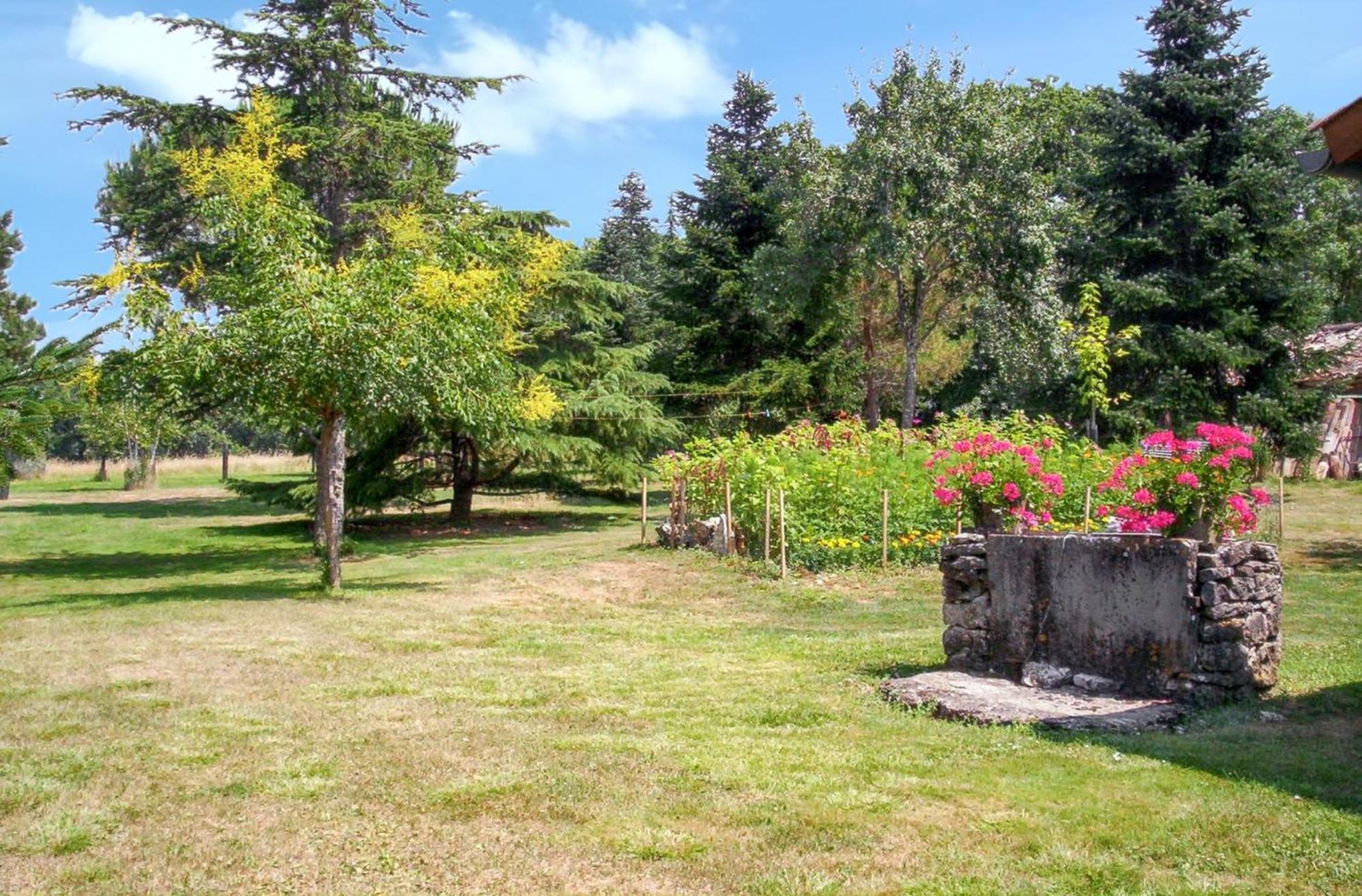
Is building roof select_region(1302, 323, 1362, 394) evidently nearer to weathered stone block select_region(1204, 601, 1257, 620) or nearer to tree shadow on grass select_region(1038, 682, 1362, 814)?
tree shadow on grass select_region(1038, 682, 1362, 814)

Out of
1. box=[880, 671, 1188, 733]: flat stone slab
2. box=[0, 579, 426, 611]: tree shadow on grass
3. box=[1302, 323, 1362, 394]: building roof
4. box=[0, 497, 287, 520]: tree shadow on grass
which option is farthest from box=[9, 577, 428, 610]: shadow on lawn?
box=[1302, 323, 1362, 394]: building roof

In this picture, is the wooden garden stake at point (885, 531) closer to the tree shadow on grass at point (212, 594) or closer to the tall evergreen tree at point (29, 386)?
the tree shadow on grass at point (212, 594)

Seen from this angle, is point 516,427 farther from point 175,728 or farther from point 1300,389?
point 175,728

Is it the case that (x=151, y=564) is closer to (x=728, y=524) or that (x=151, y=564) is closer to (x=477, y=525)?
(x=477, y=525)

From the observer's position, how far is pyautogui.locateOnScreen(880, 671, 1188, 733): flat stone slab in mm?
7000

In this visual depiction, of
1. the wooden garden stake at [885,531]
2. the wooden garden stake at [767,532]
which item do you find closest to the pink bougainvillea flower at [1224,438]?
the wooden garden stake at [885,531]

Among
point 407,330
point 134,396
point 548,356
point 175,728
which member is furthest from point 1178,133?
point 175,728

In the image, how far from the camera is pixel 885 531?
1545 cm

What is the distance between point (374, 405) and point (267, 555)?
9133 millimetres

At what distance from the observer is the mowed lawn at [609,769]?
15.7ft

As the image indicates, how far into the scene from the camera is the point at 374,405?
14.1 metres

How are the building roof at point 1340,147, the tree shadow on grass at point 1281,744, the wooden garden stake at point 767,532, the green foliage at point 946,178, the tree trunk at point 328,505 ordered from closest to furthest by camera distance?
the building roof at point 1340,147, the tree shadow on grass at point 1281,744, the tree trunk at point 328,505, the wooden garden stake at point 767,532, the green foliage at point 946,178

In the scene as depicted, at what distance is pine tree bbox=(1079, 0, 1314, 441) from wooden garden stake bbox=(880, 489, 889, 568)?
836cm

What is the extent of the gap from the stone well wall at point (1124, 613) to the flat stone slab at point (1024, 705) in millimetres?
198
